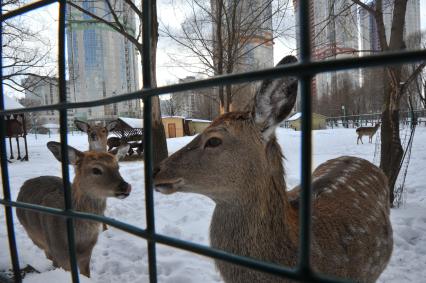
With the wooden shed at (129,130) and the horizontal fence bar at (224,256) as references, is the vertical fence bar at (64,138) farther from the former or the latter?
the wooden shed at (129,130)

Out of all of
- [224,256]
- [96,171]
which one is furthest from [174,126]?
[224,256]

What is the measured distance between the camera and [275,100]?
5.42 ft

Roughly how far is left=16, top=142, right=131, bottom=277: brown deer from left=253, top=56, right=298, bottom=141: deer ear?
2.26 m

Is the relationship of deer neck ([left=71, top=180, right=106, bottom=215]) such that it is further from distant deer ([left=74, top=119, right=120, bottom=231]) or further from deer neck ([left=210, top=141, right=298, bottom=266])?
distant deer ([left=74, top=119, right=120, bottom=231])

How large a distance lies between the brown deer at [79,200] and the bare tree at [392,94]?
13.1 ft

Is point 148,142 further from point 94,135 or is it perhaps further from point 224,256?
point 94,135

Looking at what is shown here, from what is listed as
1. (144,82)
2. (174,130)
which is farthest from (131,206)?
(174,130)

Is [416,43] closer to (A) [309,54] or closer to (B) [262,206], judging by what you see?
(B) [262,206]

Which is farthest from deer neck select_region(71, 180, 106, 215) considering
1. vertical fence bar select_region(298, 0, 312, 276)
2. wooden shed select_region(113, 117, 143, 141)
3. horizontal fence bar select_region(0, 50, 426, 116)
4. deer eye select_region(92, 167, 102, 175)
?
wooden shed select_region(113, 117, 143, 141)

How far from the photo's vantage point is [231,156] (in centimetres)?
210

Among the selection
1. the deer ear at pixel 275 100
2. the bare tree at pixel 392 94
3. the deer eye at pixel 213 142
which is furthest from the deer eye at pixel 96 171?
the bare tree at pixel 392 94

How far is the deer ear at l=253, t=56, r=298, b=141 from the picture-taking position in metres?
1.55

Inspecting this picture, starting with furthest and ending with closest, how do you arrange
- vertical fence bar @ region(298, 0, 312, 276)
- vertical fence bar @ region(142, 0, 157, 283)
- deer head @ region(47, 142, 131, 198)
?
deer head @ region(47, 142, 131, 198) → vertical fence bar @ region(142, 0, 157, 283) → vertical fence bar @ region(298, 0, 312, 276)

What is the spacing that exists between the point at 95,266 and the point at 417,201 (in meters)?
5.02
